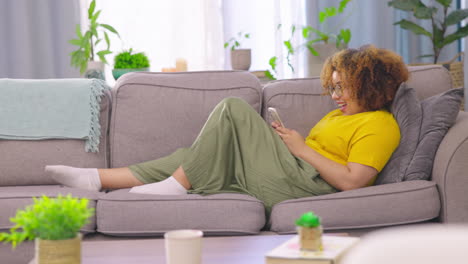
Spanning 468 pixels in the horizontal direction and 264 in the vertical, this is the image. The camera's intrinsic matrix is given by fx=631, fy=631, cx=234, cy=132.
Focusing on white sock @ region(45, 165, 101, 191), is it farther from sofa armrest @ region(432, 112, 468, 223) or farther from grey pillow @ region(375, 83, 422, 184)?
sofa armrest @ region(432, 112, 468, 223)

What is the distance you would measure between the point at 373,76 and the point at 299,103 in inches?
14.2

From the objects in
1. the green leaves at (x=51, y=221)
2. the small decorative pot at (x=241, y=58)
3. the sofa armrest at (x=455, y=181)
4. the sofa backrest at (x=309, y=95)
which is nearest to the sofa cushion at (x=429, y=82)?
the sofa backrest at (x=309, y=95)

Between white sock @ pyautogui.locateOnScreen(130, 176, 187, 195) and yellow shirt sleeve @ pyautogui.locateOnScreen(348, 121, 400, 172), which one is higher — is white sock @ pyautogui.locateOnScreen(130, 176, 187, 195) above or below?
below

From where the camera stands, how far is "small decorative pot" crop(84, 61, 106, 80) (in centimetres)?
310

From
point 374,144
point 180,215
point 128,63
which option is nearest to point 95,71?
point 128,63

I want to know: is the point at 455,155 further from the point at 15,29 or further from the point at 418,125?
the point at 15,29

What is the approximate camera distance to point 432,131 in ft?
7.15

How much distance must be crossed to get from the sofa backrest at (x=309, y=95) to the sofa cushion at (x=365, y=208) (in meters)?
0.58

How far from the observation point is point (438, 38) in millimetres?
3904

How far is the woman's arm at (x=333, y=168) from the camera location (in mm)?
2156

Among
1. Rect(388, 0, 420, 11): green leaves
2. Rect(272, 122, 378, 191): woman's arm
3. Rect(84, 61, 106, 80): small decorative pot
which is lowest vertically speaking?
Rect(272, 122, 378, 191): woman's arm

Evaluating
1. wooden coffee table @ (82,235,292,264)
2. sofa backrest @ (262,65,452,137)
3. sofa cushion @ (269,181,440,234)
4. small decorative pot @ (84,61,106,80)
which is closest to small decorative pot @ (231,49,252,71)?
small decorative pot @ (84,61,106,80)

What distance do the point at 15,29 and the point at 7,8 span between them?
17cm

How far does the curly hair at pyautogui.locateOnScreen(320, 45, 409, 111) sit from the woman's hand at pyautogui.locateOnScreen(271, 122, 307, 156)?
10.4 inches
